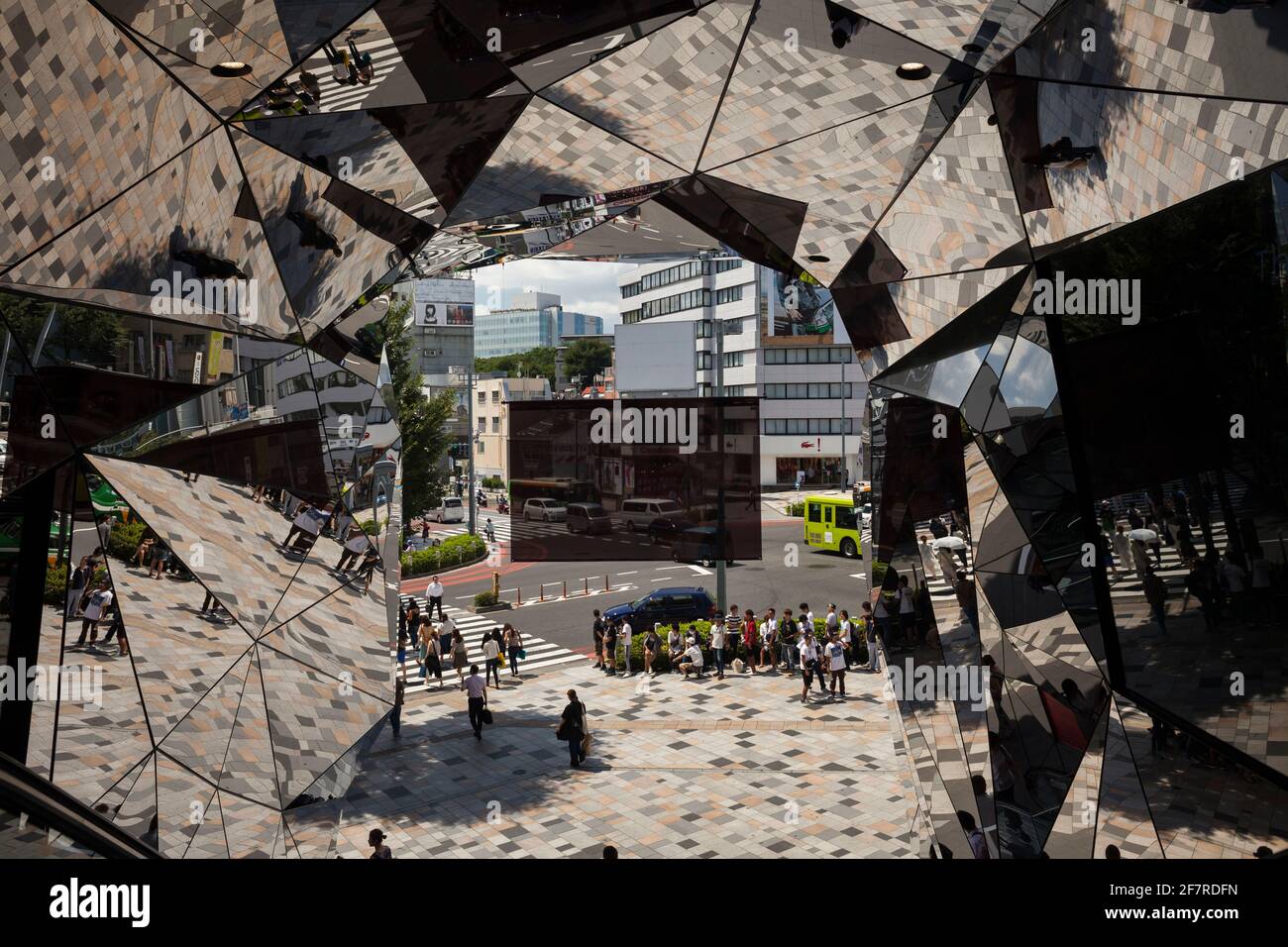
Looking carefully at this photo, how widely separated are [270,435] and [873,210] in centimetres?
594

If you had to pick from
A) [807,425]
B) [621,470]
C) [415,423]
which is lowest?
[621,470]

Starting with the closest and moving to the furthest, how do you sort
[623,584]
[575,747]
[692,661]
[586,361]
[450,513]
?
[575,747] → [692,661] → [623,584] → [450,513] → [586,361]

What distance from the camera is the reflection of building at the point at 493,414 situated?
5797cm

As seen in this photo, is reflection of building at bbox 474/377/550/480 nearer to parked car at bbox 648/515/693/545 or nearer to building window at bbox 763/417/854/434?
building window at bbox 763/417/854/434

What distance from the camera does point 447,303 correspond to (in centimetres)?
5828

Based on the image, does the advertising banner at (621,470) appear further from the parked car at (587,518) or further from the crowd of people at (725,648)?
the crowd of people at (725,648)

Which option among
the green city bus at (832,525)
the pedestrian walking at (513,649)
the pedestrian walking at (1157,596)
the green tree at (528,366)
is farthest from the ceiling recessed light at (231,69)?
the green tree at (528,366)

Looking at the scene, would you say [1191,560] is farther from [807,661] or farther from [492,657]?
[492,657]

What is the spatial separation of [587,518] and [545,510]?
1330 mm

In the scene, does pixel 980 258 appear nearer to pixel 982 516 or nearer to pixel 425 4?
pixel 982 516

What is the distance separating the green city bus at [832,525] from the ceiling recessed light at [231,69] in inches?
964

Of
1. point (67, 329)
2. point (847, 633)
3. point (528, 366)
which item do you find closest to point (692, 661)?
point (847, 633)

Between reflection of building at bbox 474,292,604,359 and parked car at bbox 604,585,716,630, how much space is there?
14400cm

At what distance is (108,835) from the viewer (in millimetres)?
6535
